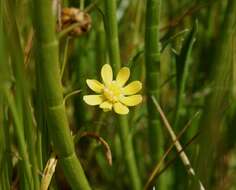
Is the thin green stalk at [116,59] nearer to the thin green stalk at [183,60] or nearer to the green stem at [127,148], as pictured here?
the green stem at [127,148]

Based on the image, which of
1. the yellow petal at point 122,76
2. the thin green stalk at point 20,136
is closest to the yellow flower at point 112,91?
the yellow petal at point 122,76

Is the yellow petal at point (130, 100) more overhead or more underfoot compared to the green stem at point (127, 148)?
more overhead

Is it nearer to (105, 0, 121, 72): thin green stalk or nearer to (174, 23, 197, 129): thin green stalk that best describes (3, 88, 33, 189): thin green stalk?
(105, 0, 121, 72): thin green stalk

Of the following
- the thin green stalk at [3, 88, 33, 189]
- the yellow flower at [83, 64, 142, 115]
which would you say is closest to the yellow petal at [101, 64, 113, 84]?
the yellow flower at [83, 64, 142, 115]

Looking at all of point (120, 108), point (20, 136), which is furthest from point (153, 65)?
point (20, 136)

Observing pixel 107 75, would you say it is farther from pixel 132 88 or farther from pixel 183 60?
pixel 183 60

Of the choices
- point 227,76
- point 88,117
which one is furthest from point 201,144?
point 88,117
